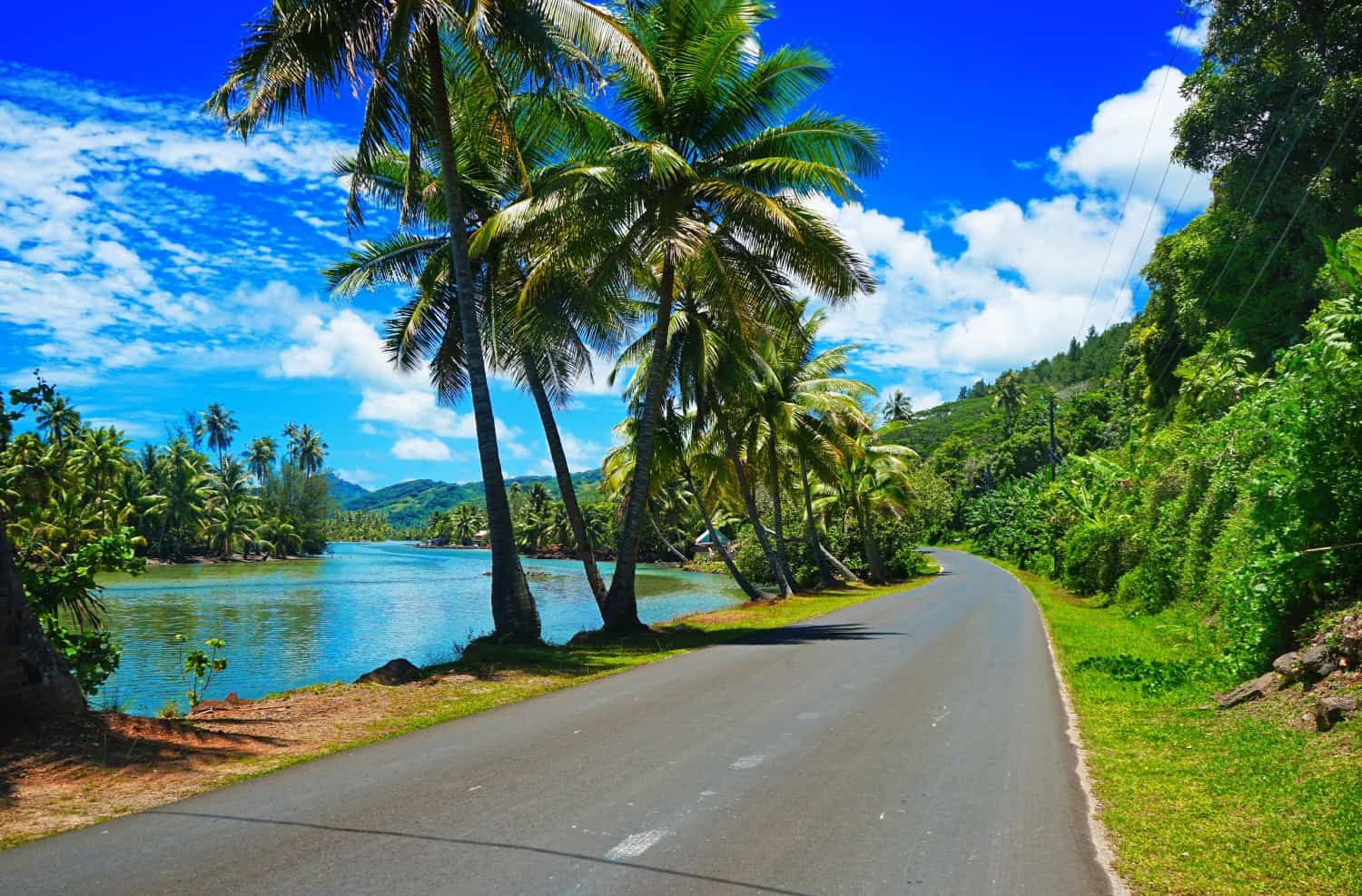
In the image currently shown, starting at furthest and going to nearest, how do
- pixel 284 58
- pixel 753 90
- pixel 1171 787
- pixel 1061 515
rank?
pixel 1061 515
pixel 753 90
pixel 284 58
pixel 1171 787

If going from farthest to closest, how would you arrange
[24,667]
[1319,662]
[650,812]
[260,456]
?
1. [260,456]
2. [1319,662]
3. [24,667]
4. [650,812]

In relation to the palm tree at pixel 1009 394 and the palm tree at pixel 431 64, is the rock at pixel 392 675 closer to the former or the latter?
the palm tree at pixel 431 64

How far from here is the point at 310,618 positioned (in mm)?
29203

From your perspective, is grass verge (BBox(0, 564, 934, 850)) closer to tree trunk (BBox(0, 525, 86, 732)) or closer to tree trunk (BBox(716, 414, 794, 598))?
tree trunk (BBox(0, 525, 86, 732))

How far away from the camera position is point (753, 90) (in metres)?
16.0

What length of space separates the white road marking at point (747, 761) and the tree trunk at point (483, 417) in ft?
24.8

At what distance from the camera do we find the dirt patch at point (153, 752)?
545cm

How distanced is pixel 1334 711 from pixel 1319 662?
1.19 metres

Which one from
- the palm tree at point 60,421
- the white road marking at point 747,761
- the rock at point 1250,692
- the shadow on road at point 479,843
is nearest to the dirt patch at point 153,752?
the shadow on road at point 479,843

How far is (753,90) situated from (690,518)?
62.0 metres

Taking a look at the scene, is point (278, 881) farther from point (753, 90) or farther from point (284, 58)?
point (753, 90)

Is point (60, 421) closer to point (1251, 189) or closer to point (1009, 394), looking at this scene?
point (1251, 189)

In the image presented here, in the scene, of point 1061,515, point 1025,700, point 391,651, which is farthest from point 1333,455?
point 1061,515

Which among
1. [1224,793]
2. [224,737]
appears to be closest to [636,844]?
[1224,793]
